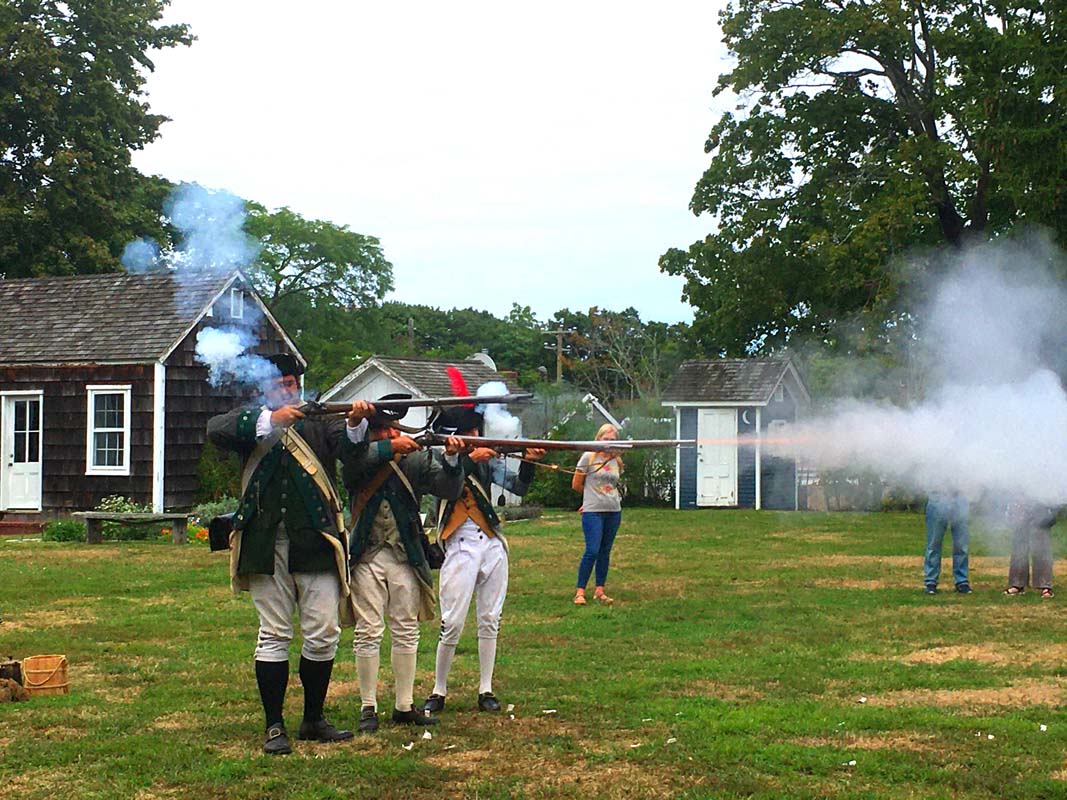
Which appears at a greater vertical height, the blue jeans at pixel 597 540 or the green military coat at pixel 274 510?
the green military coat at pixel 274 510

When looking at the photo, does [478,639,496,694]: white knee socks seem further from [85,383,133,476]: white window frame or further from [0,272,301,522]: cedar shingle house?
[85,383,133,476]: white window frame

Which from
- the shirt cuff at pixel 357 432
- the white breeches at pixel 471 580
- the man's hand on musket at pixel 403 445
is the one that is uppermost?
the shirt cuff at pixel 357 432

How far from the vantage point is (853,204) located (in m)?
30.2

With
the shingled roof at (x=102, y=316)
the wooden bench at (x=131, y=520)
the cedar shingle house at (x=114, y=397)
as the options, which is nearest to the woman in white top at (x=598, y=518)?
the wooden bench at (x=131, y=520)

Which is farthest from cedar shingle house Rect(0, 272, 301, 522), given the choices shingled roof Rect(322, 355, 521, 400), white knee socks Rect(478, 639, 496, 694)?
white knee socks Rect(478, 639, 496, 694)

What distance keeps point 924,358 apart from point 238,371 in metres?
13.1

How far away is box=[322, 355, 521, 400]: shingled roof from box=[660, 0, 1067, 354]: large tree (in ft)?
20.1

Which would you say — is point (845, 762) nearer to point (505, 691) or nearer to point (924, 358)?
point (505, 691)

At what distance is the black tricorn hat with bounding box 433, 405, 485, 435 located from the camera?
29.7ft

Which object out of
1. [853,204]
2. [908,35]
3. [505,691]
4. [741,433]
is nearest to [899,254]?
[853,204]

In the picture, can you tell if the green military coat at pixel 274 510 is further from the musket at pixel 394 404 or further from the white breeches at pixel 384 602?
the white breeches at pixel 384 602

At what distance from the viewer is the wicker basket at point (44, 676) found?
9281 millimetres

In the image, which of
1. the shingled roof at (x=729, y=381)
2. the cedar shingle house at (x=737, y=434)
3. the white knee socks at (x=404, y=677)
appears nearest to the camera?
the white knee socks at (x=404, y=677)

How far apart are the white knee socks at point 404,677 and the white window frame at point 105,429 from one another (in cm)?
1894
